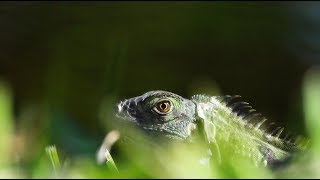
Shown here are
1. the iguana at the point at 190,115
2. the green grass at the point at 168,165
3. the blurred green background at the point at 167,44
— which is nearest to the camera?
the green grass at the point at 168,165

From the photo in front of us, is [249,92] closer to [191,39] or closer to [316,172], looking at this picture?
[191,39]

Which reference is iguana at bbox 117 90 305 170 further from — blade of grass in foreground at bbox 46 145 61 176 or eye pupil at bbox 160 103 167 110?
blade of grass in foreground at bbox 46 145 61 176

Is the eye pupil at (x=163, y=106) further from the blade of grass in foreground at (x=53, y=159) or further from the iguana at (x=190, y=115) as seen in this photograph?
the blade of grass in foreground at (x=53, y=159)

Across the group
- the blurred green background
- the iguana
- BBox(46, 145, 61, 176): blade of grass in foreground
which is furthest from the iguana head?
the blurred green background

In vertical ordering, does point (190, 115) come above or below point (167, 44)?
above

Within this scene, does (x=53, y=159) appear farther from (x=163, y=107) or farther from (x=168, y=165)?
(x=163, y=107)

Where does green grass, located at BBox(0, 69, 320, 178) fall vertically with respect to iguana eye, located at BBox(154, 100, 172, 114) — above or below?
above

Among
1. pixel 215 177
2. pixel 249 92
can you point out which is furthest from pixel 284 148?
pixel 249 92

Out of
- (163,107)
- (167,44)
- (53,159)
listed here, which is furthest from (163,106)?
(167,44)

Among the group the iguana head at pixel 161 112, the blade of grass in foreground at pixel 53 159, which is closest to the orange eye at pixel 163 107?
the iguana head at pixel 161 112
